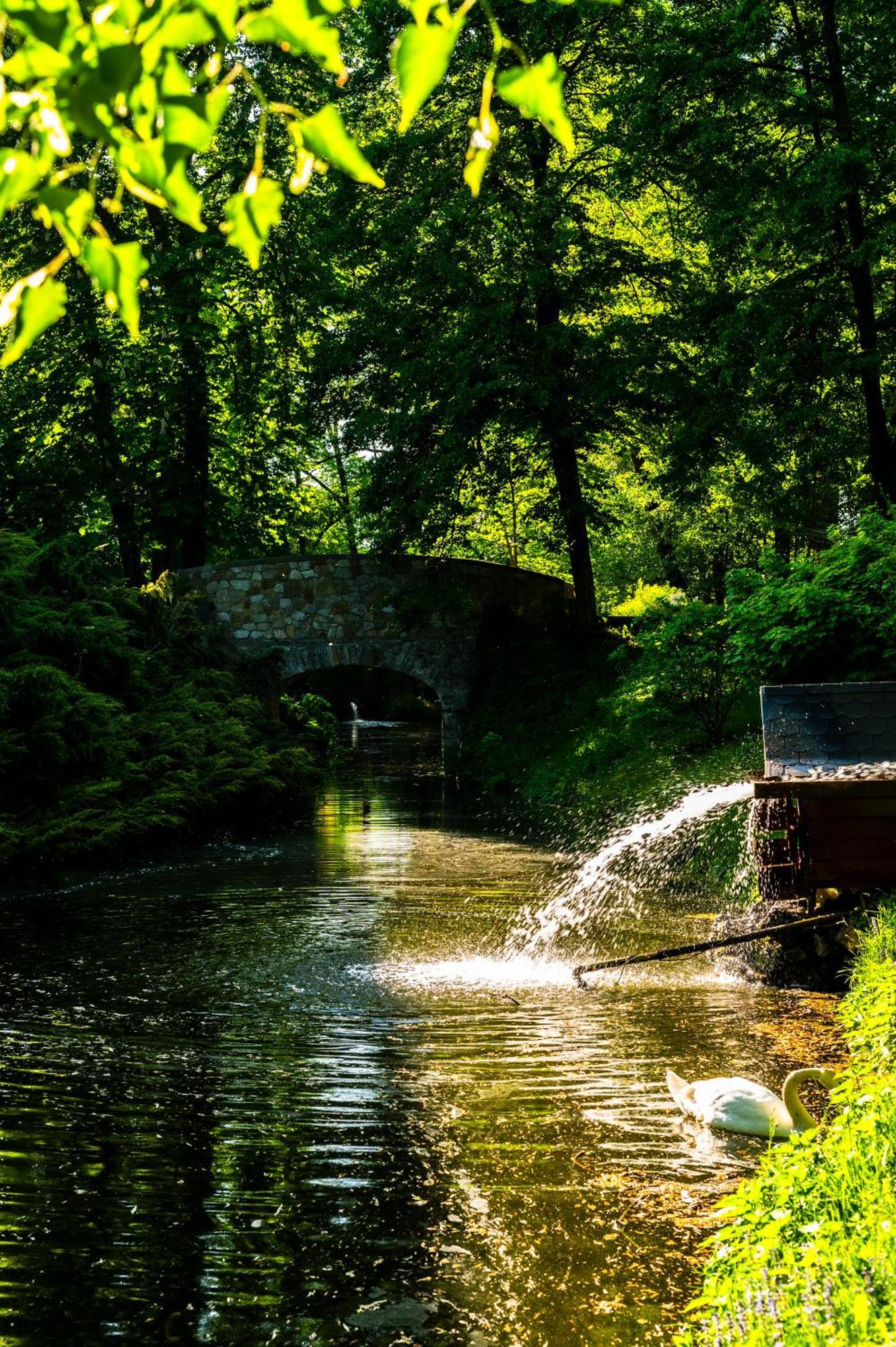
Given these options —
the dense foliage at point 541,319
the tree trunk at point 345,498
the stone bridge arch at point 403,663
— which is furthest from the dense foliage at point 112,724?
the tree trunk at point 345,498

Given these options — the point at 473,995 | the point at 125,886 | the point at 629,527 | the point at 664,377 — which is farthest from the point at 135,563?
the point at 473,995

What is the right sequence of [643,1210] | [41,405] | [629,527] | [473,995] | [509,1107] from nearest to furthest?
[643,1210], [509,1107], [473,995], [41,405], [629,527]

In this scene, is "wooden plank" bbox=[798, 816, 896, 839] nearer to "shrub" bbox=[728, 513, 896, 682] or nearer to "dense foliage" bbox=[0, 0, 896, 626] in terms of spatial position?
"shrub" bbox=[728, 513, 896, 682]

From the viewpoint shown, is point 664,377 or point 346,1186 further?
point 664,377

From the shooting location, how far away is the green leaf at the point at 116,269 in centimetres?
215

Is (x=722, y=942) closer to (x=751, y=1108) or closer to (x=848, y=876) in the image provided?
(x=848, y=876)

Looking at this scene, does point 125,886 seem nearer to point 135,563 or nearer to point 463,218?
point 463,218

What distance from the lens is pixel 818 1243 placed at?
353cm

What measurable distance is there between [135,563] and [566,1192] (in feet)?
73.1

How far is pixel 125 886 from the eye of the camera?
13.1m

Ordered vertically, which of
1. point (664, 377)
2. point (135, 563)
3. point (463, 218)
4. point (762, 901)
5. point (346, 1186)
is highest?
point (463, 218)

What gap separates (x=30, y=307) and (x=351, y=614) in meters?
22.2

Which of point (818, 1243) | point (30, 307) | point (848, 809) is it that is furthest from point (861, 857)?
point (30, 307)

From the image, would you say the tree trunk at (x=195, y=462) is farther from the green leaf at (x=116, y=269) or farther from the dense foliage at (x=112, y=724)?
the green leaf at (x=116, y=269)
